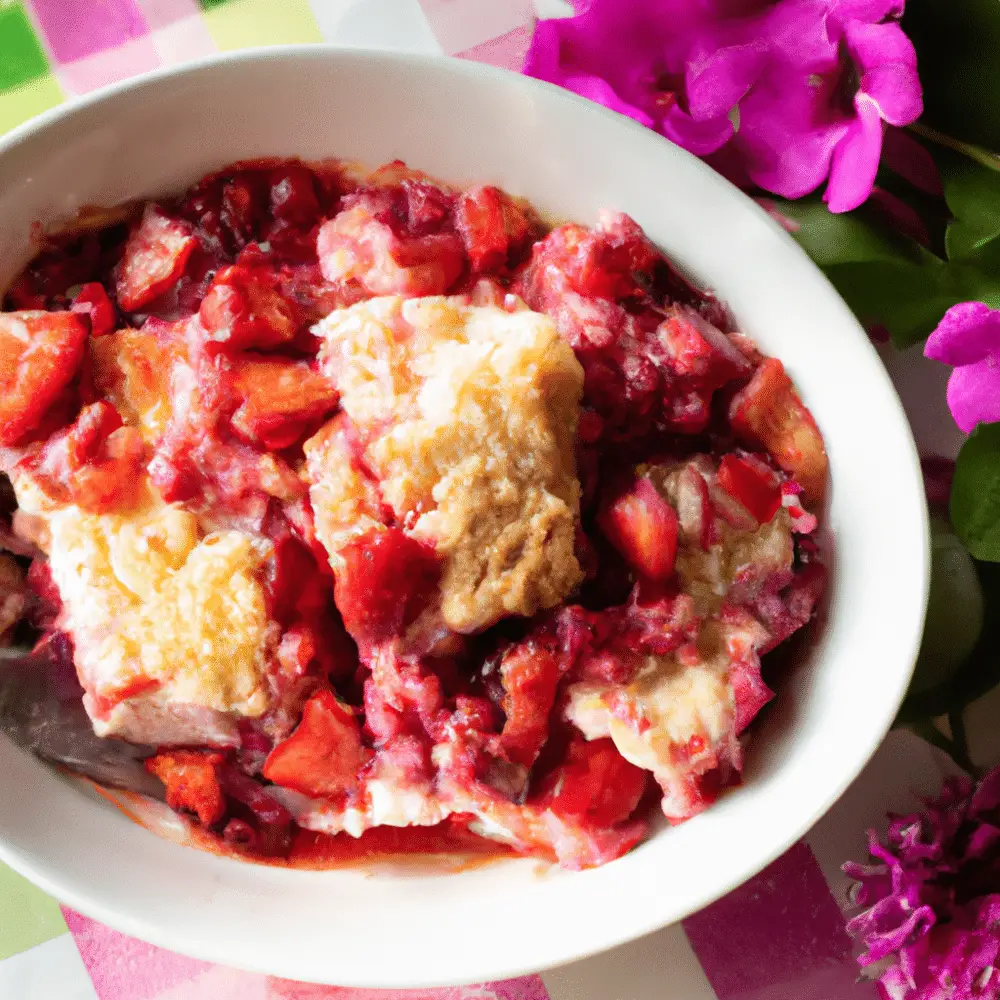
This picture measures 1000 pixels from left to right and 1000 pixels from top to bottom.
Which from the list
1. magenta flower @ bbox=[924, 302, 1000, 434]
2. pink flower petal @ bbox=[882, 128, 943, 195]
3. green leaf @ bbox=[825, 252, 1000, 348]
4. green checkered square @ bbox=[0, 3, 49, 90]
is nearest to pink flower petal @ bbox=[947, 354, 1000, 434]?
magenta flower @ bbox=[924, 302, 1000, 434]

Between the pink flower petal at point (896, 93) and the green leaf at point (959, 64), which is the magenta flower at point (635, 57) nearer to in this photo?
the pink flower petal at point (896, 93)

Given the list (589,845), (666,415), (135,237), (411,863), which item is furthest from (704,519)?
(135,237)

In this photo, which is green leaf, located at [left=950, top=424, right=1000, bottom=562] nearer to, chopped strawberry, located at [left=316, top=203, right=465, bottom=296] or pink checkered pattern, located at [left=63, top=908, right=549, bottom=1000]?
chopped strawberry, located at [left=316, top=203, right=465, bottom=296]

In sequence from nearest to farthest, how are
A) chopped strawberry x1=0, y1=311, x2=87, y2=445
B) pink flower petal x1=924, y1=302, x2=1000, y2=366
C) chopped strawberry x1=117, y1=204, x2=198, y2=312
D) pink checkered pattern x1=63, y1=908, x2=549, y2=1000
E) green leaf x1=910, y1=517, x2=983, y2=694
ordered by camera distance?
pink flower petal x1=924, y1=302, x2=1000, y2=366 < chopped strawberry x1=0, y1=311, x2=87, y2=445 < chopped strawberry x1=117, y1=204, x2=198, y2=312 < green leaf x1=910, y1=517, x2=983, y2=694 < pink checkered pattern x1=63, y1=908, x2=549, y2=1000

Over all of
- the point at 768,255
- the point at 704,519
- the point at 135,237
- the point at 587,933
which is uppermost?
the point at 135,237

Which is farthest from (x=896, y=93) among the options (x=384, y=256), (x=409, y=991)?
(x=409, y=991)

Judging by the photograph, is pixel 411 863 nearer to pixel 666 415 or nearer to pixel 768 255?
pixel 666 415
